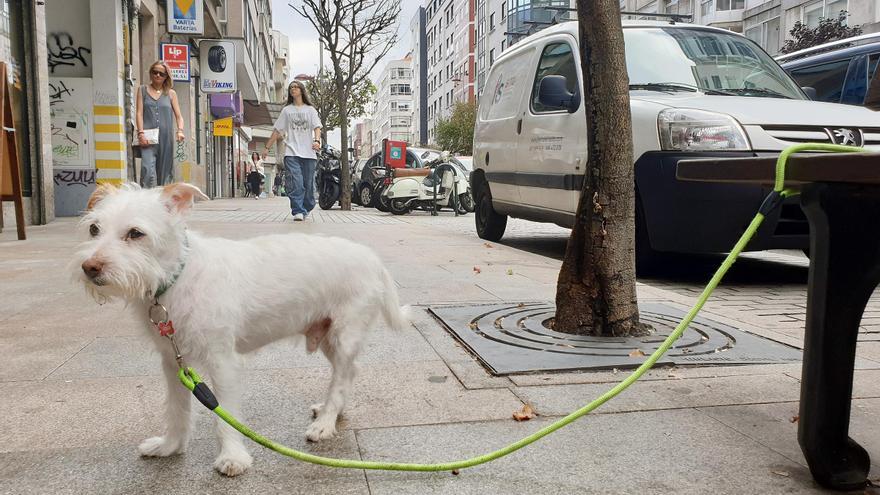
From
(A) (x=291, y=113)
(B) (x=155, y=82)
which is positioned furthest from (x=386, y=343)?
(A) (x=291, y=113)

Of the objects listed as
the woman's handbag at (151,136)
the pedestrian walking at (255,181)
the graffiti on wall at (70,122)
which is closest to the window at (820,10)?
the graffiti on wall at (70,122)

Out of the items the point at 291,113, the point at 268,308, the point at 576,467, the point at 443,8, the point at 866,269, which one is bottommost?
the point at 576,467

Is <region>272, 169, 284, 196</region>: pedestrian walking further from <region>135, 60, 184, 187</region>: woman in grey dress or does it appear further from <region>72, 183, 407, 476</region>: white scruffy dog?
<region>72, 183, 407, 476</region>: white scruffy dog

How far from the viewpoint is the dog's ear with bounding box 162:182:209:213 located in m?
2.11

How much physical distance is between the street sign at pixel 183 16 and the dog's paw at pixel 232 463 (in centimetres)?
1661

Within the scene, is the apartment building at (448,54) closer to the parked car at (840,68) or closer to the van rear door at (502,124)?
the parked car at (840,68)

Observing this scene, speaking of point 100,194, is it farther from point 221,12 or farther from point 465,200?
point 221,12

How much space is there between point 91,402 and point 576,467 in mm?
1818

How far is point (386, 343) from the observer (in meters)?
3.65

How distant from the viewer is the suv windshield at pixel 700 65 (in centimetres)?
616

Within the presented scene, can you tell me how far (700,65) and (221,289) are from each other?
5.45m

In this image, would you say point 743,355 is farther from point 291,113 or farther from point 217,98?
point 217,98

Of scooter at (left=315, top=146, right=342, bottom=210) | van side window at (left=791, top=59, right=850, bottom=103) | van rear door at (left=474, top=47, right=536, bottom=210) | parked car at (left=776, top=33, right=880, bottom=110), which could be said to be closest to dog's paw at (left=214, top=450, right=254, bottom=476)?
van rear door at (left=474, top=47, right=536, bottom=210)

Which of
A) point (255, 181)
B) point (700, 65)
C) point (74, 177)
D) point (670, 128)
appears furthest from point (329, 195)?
point (255, 181)
